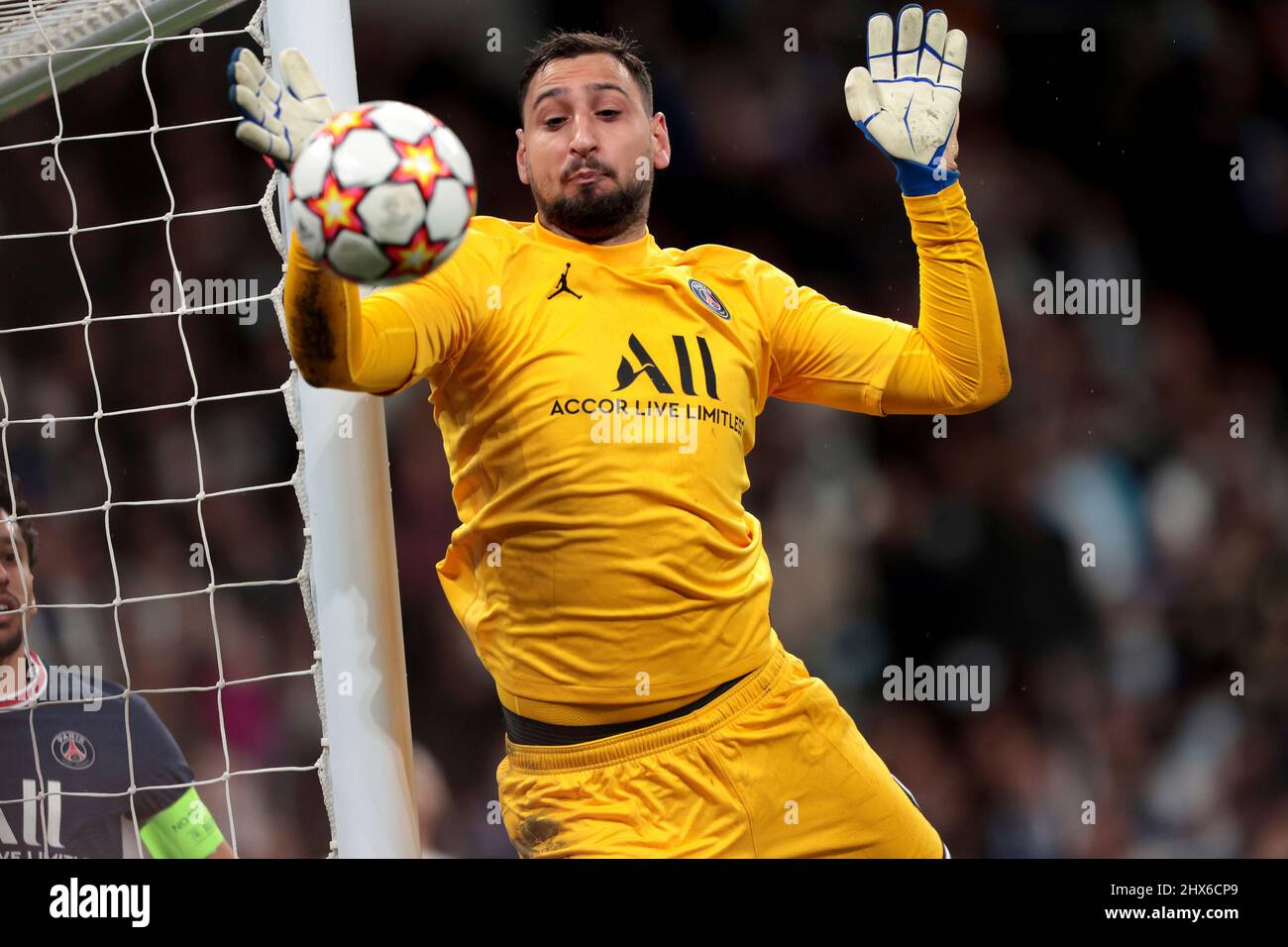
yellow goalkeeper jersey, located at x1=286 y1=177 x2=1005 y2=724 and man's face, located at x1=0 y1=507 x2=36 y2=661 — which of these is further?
man's face, located at x1=0 y1=507 x2=36 y2=661

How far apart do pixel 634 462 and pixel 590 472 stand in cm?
8

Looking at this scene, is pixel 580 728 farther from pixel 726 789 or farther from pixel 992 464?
pixel 992 464

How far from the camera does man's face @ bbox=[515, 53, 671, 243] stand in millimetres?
2430

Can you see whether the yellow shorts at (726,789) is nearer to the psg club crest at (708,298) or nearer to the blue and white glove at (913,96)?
the psg club crest at (708,298)

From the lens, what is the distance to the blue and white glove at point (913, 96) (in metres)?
2.48

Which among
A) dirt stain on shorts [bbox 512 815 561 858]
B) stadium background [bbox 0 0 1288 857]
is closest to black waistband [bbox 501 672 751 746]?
dirt stain on shorts [bbox 512 815 561 858]

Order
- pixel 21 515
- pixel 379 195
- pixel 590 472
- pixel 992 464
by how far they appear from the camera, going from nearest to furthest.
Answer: pixel 379 195 → pixel 590 472 → pixel 21 515 → pixel 992 464

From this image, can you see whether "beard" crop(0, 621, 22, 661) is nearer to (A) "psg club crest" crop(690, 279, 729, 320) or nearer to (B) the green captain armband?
(B) the green captain armband

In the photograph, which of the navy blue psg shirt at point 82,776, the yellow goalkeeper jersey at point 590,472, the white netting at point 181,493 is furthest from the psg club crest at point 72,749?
the yellow goalkeeper jersey at point 590,472

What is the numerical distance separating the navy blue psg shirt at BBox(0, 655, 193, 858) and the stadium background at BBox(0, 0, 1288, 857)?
0.80 m

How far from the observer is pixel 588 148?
242 centimetres

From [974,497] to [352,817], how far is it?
2364 millimetres

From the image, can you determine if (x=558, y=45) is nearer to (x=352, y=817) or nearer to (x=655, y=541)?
(x=655, y=541)

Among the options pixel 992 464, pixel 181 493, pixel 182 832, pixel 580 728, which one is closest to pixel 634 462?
pixel 580 728
